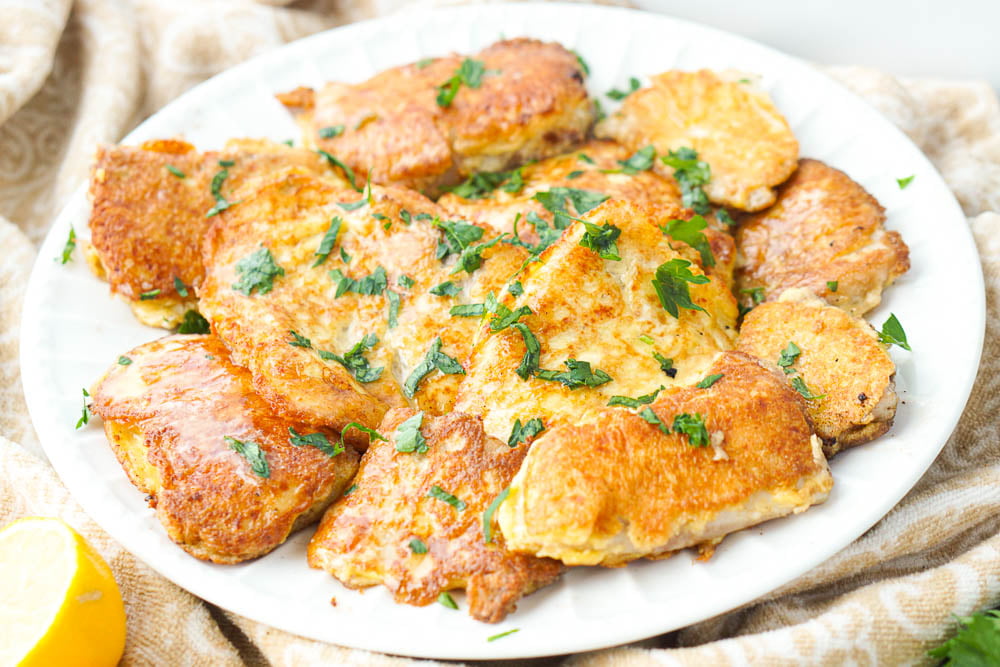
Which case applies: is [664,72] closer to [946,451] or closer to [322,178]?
[322,178]

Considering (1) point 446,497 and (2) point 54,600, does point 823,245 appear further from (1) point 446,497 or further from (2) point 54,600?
(2) point 54,600

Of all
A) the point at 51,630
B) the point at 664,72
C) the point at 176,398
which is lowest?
the point at 51,630

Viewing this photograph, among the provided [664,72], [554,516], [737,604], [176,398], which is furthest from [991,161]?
[176,398]

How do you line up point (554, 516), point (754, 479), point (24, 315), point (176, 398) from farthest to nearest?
point (24, 315) → point (176, 398) → point (754, 479) → point (554, 516)

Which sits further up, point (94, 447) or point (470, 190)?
point (470, 190)

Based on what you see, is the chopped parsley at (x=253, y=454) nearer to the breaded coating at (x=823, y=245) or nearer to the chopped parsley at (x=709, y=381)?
the chopped parsley at (x=709, y=381)

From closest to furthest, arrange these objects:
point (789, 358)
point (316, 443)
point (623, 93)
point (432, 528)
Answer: point (432, 528) → point (316, 443) → point (789, 358) → point (623, 93)

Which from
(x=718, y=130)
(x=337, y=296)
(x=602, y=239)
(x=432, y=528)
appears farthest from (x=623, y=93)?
(x=432, y=528)
